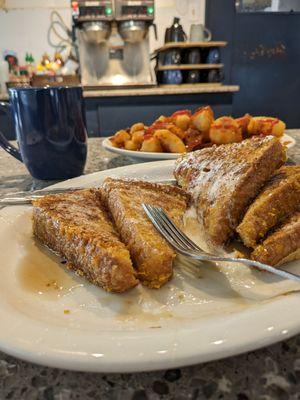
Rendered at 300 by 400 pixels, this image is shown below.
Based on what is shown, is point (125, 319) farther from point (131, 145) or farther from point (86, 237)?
point (131, 145)

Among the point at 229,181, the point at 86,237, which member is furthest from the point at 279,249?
the point at 86,237

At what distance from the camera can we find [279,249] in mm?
619

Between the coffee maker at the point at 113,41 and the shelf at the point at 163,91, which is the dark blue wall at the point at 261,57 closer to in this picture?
the coffee maker at the point at 113,41

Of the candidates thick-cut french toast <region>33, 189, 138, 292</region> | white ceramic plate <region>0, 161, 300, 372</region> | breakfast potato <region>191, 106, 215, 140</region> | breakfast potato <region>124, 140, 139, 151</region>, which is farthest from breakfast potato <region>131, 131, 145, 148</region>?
white ceramic plate <region>0, 161, 300, 372</region>

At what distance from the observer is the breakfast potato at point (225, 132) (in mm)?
1399

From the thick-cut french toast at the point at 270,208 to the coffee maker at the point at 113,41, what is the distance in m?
3.54

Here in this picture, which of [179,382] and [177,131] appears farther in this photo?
[177,131]

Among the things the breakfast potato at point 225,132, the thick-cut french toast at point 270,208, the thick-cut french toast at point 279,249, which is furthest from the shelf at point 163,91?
the thick-cut french toast at point 279,249

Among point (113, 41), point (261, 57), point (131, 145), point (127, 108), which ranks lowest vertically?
point (127, 108)

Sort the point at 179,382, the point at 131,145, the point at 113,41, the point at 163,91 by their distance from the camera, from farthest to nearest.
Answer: the point at 113,41 < the point at 163,91 < the point at 131,145 < the point at 179,382

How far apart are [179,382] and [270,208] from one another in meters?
0.43

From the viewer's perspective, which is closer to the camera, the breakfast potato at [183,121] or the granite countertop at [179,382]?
the granite countertop at [179,382]

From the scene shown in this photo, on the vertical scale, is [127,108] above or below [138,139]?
below

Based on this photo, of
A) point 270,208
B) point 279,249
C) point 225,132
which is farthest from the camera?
point 225,132
